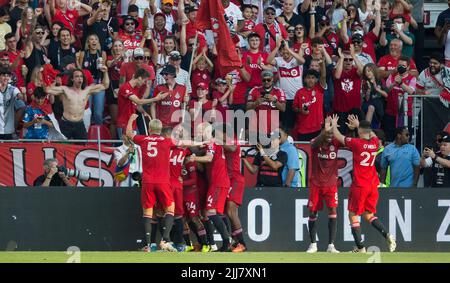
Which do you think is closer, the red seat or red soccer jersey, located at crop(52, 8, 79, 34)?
the red seat

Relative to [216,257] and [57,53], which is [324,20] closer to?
[57,53]

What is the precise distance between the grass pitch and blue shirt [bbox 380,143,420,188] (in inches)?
91.7

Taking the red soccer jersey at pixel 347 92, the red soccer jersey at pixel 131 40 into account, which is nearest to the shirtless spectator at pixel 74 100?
the red soccer jersey at pixel 131 40

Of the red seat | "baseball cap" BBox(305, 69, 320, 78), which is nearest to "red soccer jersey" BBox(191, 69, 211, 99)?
"baseball cap" BBox(305, 69, 320, 78)

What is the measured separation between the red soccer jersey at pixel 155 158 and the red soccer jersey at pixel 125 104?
2.39 m

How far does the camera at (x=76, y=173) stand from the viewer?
22609mm

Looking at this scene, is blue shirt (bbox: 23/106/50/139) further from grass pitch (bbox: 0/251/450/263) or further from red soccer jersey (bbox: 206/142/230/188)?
red soccer jersey (bbox: 206/142/230/188)

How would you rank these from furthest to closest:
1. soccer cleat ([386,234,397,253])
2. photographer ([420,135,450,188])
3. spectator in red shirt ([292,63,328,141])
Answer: spectator in red shirt ([292,63,328,141]), photographer ([420,135,450,188]), soccer cleat ([386,234,397,253])

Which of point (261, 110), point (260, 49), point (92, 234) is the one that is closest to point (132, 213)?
point (92, 234)

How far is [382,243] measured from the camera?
75.2ft

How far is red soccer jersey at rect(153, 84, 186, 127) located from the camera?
23906mm

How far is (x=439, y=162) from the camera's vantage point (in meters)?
23.0
